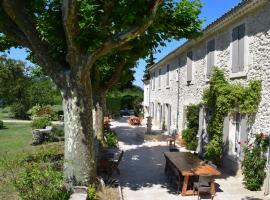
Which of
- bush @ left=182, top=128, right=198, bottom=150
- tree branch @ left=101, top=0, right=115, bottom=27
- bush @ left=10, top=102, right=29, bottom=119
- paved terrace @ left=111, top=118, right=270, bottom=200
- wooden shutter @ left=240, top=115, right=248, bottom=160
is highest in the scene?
tree branch @ left=101, top=0, right=115, bottom=27

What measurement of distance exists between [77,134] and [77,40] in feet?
8.32

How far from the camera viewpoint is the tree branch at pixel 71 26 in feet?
29.1

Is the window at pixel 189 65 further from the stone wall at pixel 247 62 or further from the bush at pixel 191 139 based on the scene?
the bush at pixel 191 139

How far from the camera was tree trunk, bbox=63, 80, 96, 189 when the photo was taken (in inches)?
389

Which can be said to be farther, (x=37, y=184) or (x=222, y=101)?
(x=222, y=101)

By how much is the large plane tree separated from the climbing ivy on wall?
3.89 m

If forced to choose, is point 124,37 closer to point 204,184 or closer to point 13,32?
point 13,32

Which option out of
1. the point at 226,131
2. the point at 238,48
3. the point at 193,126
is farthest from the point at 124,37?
the point at 193,126

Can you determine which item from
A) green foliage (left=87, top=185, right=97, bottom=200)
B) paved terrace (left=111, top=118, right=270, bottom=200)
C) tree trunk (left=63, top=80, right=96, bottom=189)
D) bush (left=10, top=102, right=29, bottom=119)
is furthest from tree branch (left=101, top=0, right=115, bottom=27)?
bush (left=10, top=102, right=29, bottom=119)

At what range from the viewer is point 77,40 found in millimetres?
9609

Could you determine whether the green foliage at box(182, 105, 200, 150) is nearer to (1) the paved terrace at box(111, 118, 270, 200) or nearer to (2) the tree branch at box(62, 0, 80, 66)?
(1) the paved terrace at box(111, 118, 270, 200)

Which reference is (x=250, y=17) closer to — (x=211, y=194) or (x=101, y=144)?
(x=211, y=194)

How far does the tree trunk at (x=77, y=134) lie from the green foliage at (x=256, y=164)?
5.15 meters

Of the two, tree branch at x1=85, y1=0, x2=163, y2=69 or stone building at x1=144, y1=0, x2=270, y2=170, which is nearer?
tree branch at x1=85, y1=0, x2=163, y2=69
